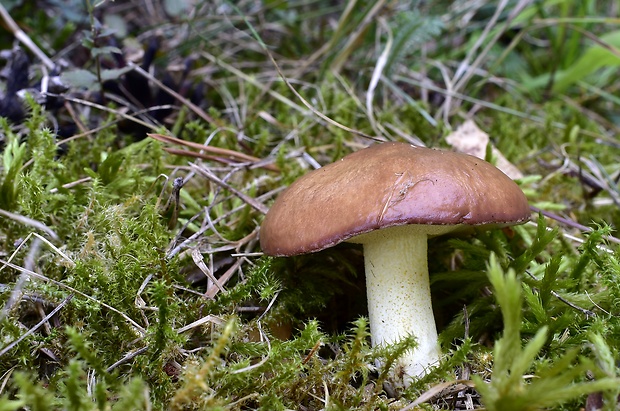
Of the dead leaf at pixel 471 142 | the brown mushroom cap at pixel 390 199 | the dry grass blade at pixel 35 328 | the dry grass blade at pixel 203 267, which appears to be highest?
the brown mushroom cap at pixel 390 199

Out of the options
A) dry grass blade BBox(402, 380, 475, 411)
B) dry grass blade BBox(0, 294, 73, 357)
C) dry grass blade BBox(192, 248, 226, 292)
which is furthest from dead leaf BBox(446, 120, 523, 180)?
dry grass blade BBox(0, 294, 73, 357)

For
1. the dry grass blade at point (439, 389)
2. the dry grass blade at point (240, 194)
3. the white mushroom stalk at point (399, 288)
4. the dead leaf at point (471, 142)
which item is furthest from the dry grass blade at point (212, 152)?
the dry grass blade at point (439, 389)

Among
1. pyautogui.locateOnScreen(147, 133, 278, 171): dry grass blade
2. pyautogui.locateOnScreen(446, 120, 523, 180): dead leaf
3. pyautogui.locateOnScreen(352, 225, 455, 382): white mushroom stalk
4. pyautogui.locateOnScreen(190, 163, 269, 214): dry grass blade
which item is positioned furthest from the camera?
pyautogui.locateOnScreen(446, 120, 523, 180): dead leaf

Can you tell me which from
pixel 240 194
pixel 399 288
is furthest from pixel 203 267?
pixel 399 288

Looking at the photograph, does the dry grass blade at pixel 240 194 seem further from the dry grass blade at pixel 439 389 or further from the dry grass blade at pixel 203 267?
the dry grass blade at pixel 439 389

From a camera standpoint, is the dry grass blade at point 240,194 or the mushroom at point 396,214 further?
the dry grass blade at point 240,194

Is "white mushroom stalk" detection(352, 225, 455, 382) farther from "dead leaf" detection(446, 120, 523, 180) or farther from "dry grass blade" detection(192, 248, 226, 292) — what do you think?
"dead leaf" detection(446, 120, 523, 180)

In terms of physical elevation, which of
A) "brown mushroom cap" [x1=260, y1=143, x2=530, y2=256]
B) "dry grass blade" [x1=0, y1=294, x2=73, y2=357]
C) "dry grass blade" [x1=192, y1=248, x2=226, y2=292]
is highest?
"brown mushroom cap" [x1=260, y1=143, x2=530, y2=256]

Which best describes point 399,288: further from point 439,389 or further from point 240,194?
point 240,194
